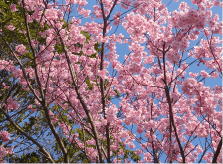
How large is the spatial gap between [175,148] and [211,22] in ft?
9.25

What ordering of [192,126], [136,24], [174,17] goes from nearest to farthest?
[174,17] → [136,24] → [192,126]

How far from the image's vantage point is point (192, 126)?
5.07 meters

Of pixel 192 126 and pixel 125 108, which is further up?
pixel 125 108

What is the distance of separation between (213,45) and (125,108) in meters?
2.54

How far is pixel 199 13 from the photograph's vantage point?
12.3ft

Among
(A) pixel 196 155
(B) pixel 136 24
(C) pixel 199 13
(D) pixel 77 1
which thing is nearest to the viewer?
(C) pixel 199 13

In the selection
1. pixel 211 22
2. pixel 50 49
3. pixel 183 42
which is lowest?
pixel 183 42

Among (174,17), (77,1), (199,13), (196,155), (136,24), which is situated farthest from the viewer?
(196,155)

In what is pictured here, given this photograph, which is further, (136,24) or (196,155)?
(196,155)

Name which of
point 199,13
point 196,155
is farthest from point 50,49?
point 196,155

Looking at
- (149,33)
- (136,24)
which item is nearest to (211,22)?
(149,33)

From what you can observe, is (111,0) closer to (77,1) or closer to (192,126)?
(77,1)

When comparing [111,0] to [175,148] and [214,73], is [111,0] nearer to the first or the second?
[214,73]

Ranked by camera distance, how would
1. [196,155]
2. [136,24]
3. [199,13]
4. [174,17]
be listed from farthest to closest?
1. [196,155]
2. [136,24]
3. [174,17]
4. [199,13]
